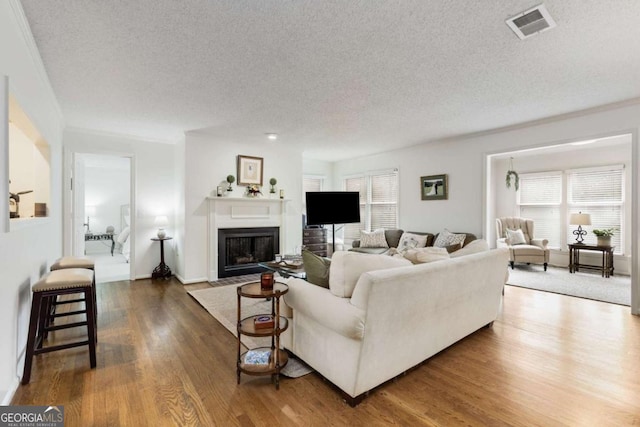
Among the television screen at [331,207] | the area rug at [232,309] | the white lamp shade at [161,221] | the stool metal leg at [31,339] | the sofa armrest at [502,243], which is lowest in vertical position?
the area rug at [232,309]

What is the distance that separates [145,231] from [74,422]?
3.92 meters

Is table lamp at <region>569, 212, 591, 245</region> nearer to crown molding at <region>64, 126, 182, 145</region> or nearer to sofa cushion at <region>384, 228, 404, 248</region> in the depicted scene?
sofa cushion at <region>384, 228, 404, 248</region>

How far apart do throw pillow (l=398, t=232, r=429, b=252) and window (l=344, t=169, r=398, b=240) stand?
28.8 inches

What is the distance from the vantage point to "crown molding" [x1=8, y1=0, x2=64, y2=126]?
1849mm

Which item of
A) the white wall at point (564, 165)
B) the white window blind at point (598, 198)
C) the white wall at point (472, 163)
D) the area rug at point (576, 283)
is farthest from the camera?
the white window blind at point (598, 198)

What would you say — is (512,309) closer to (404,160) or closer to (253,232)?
(404,160)

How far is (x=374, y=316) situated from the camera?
1.82 metres

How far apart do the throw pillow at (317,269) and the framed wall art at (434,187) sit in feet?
12.5

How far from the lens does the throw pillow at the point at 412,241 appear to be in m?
5.27

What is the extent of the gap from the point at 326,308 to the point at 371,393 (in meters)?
0.65

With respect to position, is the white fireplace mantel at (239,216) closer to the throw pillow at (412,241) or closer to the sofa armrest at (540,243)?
the throw pillow at (412,241)

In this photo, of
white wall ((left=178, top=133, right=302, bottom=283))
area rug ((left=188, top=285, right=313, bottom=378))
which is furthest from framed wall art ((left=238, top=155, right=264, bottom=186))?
area rug ((left=188, top=285, right=313, bottom=378))

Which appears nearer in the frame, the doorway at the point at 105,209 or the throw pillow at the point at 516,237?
the throw pillow at the point at 516,237

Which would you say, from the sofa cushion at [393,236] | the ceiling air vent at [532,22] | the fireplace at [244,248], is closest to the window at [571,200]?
the sofa cushion at [393,236]
